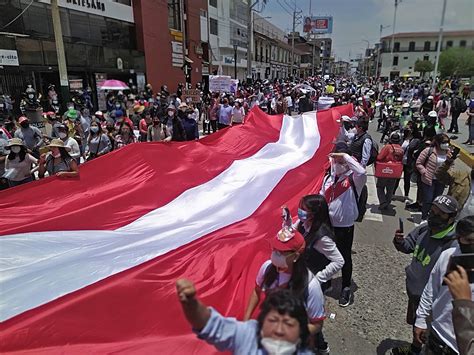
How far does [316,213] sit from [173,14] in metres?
29.8

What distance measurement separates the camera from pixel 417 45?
4828 mm

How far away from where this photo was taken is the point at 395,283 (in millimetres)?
4582

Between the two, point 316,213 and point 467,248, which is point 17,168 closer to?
point 316,213

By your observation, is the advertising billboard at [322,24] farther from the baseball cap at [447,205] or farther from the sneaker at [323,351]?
the sneaker at [323,351]

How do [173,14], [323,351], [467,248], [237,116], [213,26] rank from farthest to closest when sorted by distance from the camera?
[213,26] < [173,14] < [237,116] < [323,351] < [467,248]

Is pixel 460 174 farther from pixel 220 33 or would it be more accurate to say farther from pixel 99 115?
pixel 220 33

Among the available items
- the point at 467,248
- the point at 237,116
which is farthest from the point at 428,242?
the point at 237,116

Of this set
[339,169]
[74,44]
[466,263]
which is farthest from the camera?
[74,44]

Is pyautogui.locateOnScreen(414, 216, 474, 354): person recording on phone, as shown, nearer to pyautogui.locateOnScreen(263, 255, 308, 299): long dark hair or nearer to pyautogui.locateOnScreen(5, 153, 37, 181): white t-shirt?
pyautogui.locateOnScreen(263, 255, 308, 299): long dark hair

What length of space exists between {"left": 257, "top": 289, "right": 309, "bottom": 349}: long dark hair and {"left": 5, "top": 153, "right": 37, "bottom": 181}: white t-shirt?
17.9 feet

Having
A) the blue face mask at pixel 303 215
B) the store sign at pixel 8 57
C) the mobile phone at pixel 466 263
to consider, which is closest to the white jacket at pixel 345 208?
the blue face mask at pixel 303 215

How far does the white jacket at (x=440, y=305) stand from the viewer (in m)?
2.33

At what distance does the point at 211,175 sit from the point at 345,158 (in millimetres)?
2746

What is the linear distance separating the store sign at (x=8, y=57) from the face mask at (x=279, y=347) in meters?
17.8
